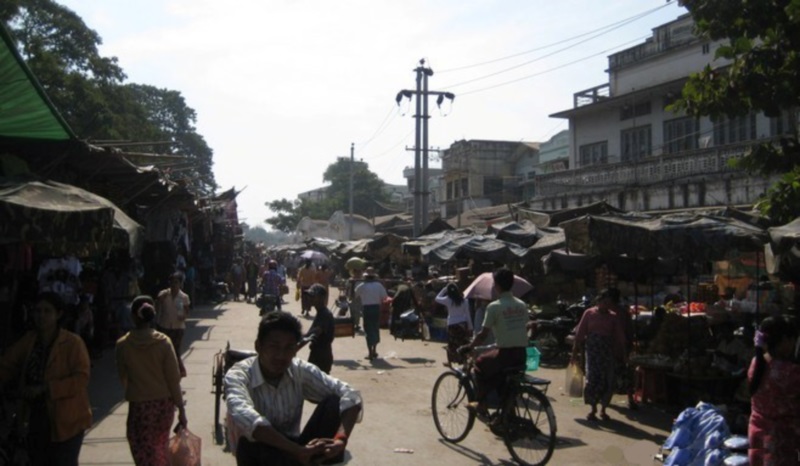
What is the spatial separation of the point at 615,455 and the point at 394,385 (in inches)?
180

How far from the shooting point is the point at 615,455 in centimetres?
762

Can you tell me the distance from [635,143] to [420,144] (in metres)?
8.87

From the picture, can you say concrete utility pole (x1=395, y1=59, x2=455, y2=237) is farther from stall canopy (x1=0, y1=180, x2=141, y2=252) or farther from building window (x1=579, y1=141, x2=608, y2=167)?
stall canopy (x1=0, y1=180, x2=141, y2=252)

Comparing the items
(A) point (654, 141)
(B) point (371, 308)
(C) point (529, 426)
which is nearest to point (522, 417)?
(C) point (529, 426)

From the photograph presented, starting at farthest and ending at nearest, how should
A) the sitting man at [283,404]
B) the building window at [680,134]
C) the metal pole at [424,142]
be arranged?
the metal pole at [424,142] → the building window at [680,134] → the sitting man at [283,404]

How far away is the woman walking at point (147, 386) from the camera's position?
5789 millimetres

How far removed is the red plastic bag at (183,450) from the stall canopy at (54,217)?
1720mm

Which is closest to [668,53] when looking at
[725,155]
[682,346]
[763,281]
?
[725,155]

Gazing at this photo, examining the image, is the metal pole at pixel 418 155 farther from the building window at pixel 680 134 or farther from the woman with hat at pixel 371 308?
the woman with hat at pixel 371 308

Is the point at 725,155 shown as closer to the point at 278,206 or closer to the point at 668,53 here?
the point at 668,53

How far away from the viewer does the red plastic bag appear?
5.59 meters

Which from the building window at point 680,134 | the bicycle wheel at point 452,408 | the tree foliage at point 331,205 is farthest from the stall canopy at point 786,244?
the tree foliage at point 331,205

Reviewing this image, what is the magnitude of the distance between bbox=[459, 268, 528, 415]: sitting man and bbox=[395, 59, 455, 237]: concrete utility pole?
2198 cm

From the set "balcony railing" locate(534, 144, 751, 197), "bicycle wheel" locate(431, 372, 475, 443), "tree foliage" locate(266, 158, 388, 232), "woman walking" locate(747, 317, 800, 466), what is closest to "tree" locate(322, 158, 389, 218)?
"tree foliage" locate(266, 158, 388, 232)
